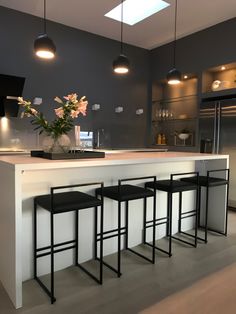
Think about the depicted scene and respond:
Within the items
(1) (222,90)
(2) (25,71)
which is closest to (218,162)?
(1) (222,90)

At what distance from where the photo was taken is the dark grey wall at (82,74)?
4.26 metres

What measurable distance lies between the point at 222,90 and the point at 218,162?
5.88 feet

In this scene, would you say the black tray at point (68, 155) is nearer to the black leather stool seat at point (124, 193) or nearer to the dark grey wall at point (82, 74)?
the black leather stool seat at point (124, 193)

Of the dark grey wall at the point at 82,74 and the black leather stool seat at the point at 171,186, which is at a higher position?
the dark grey wall at the point at 82,74

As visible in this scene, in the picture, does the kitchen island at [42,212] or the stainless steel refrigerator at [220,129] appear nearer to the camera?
the kitchen island at [42,212]

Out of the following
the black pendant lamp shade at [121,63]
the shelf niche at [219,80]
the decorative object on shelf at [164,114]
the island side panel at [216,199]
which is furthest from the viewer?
the decorative object on shelf at [164,114]

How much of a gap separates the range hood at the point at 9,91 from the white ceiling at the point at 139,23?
1.19m

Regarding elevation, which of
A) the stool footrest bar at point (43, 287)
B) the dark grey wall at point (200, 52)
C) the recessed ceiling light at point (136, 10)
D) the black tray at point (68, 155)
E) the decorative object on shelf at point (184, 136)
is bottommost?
the stool footrest bar at point (43, 287)

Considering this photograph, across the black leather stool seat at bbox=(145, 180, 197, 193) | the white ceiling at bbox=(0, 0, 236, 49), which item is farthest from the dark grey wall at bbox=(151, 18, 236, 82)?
the black leather stool seat at bbox=(145, 180, 197, 193)

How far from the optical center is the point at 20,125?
438 centimetres

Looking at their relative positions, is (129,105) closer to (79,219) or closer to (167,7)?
(167,7)

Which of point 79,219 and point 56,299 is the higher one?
point 79,219

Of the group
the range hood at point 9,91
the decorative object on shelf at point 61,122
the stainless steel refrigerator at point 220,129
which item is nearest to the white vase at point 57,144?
the decorative object on shelf at point 61,122

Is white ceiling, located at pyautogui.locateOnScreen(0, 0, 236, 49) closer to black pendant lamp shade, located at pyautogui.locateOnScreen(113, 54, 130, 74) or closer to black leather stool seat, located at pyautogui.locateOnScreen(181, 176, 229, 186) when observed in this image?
black pendant lamp shade, located at pyautogui.locateOnScreen(113, 54, 130, 74)
